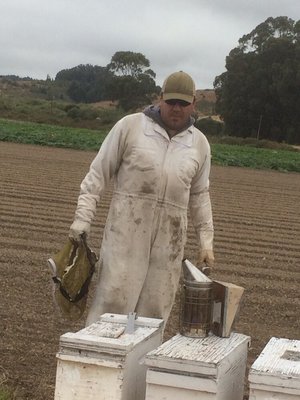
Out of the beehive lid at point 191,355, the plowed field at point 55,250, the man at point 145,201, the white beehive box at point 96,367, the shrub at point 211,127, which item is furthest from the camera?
the shrub at point 211,127

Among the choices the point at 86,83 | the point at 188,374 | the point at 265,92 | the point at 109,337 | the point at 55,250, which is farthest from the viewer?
the point at 86,83

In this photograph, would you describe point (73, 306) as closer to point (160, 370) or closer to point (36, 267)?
point (160, 370)

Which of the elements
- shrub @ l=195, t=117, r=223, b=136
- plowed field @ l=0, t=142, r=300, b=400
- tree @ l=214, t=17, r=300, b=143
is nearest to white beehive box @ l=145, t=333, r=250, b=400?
plowed field @ l=0, t=142, r=300, b=400

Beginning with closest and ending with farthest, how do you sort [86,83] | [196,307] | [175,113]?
[196,307]
[175,113]
[86,83]

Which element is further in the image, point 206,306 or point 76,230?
point 76,230

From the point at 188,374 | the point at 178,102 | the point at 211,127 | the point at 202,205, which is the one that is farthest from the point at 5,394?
the point at 211,127

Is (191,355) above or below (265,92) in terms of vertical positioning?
below

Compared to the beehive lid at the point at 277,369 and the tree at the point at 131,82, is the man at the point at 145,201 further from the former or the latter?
the tree at the point at 131,82

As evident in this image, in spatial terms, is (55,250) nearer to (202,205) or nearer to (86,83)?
(202,205)

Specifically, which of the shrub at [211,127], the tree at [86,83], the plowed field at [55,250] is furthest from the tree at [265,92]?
the plowed field at [55,250]

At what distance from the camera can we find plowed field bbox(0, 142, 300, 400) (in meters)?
5.79

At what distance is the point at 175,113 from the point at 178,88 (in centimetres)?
16

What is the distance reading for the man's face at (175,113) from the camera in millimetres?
4316

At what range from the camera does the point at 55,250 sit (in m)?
9.69
